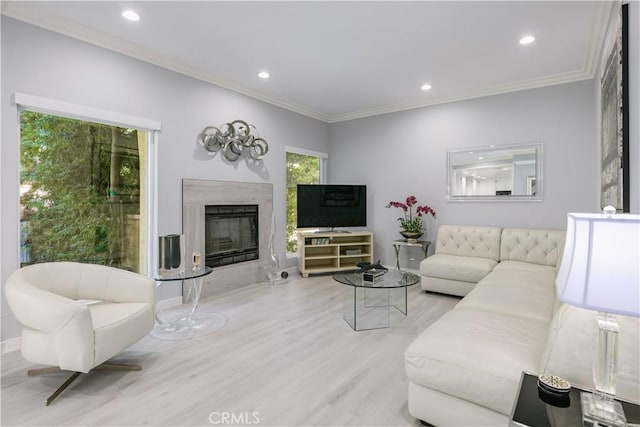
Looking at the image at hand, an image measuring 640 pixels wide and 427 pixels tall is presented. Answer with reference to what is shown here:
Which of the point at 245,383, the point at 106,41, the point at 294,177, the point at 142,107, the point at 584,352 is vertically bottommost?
the point at 245,383

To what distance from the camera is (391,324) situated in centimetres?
319

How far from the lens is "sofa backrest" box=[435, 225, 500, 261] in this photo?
4.29m

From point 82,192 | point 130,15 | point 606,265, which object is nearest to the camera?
point 606,265

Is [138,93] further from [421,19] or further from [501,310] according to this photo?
[501,310]

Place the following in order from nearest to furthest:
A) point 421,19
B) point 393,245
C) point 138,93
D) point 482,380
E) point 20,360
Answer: point 482,380, point 20,360, point 421,19, point 138,93, point 393,245

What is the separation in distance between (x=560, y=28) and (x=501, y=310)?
2.61 metres

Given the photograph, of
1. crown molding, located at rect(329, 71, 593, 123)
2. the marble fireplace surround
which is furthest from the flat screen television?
crown molding, located at rect(329, 71, 593, 123)

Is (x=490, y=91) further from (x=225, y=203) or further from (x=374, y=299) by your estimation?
(x=225, y=203)

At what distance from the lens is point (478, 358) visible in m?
1.59

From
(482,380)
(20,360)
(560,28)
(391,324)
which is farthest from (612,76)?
(20,360)


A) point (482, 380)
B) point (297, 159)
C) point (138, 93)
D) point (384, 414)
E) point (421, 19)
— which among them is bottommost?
point (384, 414)

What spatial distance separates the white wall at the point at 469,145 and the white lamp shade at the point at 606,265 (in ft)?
12.2

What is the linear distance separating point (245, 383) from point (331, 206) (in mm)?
3530

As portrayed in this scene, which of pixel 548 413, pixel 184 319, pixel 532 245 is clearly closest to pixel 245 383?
pixel 184 319
